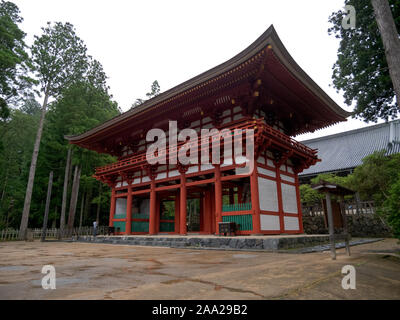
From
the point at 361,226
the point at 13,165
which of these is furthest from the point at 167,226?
the point at 13,165

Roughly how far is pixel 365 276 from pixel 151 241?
33.6 ft

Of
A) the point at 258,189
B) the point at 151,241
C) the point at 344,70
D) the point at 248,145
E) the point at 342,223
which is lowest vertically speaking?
the point at 151,241

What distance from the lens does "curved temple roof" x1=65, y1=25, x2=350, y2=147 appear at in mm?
9533

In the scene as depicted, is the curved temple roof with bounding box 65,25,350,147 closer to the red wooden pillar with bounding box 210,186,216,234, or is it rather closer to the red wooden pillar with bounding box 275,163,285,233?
the red wooden pillar with bounding box 275,163,285,233

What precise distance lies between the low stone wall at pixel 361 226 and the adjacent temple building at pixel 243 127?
4.54 meters

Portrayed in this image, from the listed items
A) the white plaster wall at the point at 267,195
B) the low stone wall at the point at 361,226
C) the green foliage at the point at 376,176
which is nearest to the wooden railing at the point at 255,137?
the white plaster wall at the point at 267,195

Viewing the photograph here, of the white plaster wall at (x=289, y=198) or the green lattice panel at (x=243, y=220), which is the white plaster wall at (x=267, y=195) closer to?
the green lattice panel at (x=243, y=220)

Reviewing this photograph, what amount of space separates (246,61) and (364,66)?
6503 millimetres

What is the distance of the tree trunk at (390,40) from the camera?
19.6 feet

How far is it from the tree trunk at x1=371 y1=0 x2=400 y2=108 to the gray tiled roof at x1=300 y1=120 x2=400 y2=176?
773 inches
